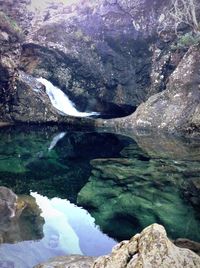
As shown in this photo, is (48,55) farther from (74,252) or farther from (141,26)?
(74,252)

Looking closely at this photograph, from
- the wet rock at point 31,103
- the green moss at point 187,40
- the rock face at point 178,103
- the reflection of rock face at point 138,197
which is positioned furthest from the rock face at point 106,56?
the reflection of rock face at point 138,197

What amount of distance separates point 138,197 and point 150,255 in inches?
284

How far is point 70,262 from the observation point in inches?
254

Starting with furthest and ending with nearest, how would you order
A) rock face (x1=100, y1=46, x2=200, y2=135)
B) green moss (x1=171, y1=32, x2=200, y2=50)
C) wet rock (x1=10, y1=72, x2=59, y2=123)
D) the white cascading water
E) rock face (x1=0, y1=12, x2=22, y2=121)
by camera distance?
the white cascading water → rock face (x1=0, y1=12, x2=22, y2=121) → wet rock (x1=10, y1=72, x2=59, y2=123) → green moss (x1=171, y1=32, x2=200, y2=50) → rock face (x1=100, y1=46, x2=200, y2=135)

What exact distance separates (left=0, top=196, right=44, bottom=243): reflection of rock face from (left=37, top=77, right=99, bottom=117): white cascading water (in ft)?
68.5

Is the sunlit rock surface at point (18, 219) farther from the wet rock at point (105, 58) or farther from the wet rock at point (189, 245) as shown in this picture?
the wet rock at point (105, 58)

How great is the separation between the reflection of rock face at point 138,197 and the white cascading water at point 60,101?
1570 cm

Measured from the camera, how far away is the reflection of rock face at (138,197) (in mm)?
9250

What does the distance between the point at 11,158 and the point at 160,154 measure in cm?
734

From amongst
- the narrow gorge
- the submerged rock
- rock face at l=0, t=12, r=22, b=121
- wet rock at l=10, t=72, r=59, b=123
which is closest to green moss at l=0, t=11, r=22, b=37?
rock face at l=0, t=12, r=22, b=121

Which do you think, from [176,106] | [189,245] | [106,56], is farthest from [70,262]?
[106,56]

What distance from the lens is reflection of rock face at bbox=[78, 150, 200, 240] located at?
9250 millimetres

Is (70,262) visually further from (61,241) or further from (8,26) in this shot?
(8,26)

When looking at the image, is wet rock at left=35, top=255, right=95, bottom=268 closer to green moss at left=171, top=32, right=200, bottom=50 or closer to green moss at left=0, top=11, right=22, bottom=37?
green moss at left=171, top=32, right=200, bottom=50
